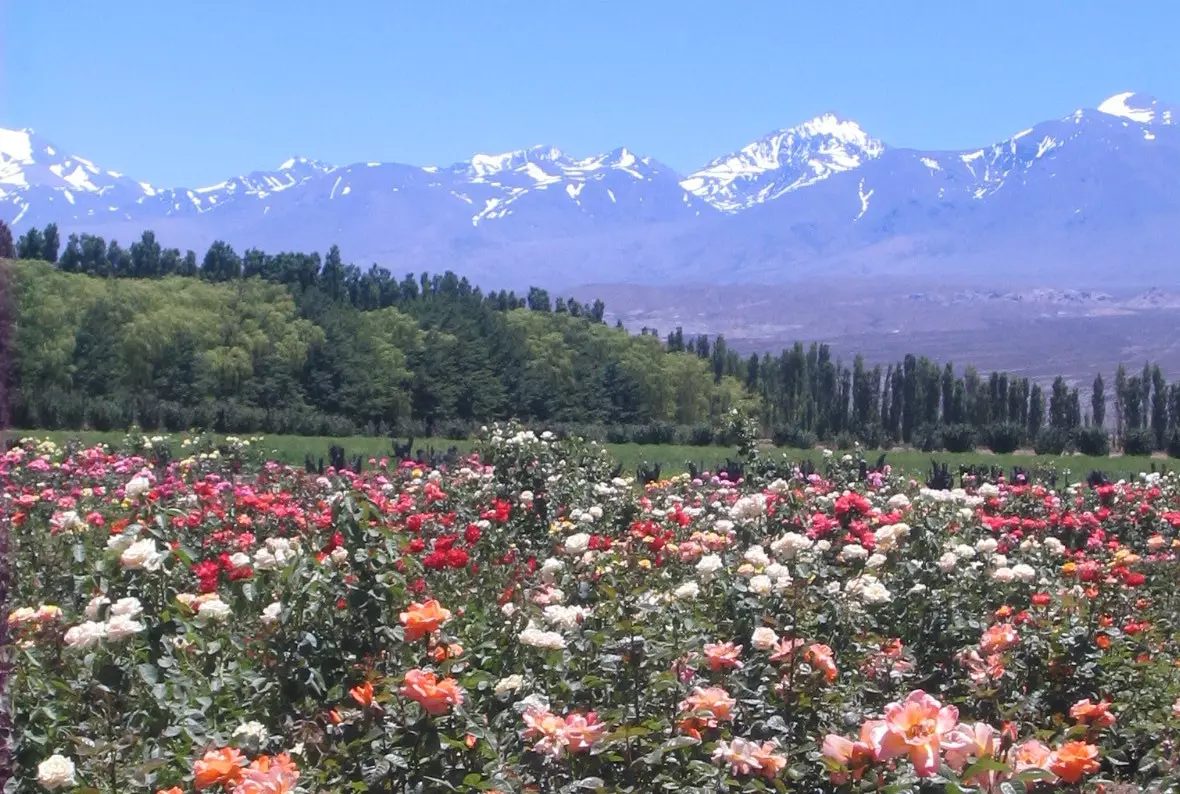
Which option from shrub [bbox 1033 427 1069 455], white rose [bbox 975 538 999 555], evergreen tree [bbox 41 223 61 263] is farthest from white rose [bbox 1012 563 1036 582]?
evergreen tree [bbox 41 223 61 263]

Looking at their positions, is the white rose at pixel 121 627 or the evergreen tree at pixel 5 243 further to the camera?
the white rose at pixel 121 627

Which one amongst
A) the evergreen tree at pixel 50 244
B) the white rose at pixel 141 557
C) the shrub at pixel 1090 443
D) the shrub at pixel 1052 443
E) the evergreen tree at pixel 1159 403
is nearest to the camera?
the white rose at pixel 141 557

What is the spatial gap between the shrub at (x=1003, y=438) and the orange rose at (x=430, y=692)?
4333cm

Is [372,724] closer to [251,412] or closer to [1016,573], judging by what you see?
[1016,573]

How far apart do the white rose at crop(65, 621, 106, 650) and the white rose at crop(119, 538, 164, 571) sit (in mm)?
232

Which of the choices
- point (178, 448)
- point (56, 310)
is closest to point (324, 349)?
point (56, 310)

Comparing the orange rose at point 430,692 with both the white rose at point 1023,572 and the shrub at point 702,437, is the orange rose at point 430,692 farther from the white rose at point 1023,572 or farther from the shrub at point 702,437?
the shrub at point 702,437

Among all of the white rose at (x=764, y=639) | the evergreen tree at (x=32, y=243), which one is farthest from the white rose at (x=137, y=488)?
the evergreen tree at (x=32, y=243)

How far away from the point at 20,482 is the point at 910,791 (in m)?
10.9

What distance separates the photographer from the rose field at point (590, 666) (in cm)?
307

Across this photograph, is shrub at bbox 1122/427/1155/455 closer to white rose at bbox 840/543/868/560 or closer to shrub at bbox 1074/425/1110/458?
shrub at bbox 1074/425/1110/458

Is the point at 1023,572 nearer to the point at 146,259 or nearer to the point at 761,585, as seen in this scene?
the point at 761,585

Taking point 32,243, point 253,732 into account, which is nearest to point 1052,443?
point 253,732

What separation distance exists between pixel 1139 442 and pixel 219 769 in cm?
4515
